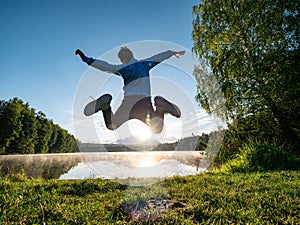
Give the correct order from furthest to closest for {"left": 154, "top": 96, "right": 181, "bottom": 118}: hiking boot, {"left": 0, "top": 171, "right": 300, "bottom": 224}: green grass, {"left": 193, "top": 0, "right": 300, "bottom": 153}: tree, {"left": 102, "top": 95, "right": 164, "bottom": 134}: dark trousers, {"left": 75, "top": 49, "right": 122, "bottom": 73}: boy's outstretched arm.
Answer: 1. {"left": 193, "top": 0, "right": 300, "bottom": 153}: tree
2. {"left": 75, "top": 49, "right": 122, "bottom": 73}: boy's outstretched arm
3. {"left": 102, "top": 95, "right": 164, "bottom": 134}: dark trousers
4. {"left": 154, "top": 96, "right": 181, "bottom": 118}: hiking boot
5. {"left": 0, "top": 171, "right": 300, "bottom": 224}: green grass

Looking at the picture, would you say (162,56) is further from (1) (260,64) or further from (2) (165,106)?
(1) (260,64)

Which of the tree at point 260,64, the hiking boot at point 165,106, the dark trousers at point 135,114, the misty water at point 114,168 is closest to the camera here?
the hiking boot at point 165,106

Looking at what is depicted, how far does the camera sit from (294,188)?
14.3 feet

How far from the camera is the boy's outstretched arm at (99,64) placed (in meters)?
4.84

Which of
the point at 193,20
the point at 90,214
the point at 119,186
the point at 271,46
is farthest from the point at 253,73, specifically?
the point at 90,214

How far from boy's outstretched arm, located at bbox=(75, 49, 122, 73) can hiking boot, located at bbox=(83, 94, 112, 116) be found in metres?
0.60

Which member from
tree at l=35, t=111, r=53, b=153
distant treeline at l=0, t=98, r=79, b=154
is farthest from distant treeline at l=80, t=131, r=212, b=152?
tree at l=35, t=111, r=53, b=153

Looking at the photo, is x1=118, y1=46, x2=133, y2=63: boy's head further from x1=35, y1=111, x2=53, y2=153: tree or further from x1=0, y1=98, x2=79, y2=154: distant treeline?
x1=35, y1=111, x2=53, y2=153: tree

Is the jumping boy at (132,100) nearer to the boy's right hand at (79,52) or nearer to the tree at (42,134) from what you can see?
the boy's right hand at (79,52)

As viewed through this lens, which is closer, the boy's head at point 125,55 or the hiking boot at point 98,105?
the hiking boot at point 98,105

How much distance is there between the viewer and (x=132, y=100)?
4594 mm

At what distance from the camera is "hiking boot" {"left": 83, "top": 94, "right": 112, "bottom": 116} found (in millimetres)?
4504

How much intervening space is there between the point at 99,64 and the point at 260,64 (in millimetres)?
10242

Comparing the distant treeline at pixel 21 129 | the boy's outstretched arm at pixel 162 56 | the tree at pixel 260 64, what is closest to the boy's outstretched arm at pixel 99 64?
the boy's outstretched arm at pixel 162 56
